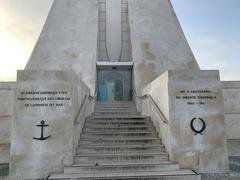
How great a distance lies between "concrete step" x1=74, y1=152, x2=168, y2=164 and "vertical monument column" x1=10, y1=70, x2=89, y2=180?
0.32 m

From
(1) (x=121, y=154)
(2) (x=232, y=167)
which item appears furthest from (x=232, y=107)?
(1) (x=121, y=154)

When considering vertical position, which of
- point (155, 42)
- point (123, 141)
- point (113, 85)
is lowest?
point (123, 141)

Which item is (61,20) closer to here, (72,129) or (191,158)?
(72,129)

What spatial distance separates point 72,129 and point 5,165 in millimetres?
2965

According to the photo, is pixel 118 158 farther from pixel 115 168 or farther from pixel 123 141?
pixel 123 141

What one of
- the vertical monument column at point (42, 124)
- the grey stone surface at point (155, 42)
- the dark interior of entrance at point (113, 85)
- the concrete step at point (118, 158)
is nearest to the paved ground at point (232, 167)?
the vertical monument column at point (42, 124)

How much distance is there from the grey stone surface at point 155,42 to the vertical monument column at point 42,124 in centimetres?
760

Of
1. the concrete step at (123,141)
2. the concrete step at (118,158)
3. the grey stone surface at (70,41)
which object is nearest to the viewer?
the concrete step at (118,158)

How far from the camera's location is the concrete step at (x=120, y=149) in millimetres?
5410

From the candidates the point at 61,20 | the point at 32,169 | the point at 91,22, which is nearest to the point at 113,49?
the point at 91,22

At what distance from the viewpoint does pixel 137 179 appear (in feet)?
13.5

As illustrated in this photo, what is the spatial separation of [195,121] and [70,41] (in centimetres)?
1156

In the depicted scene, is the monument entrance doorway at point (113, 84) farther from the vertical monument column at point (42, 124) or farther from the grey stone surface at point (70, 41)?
the vertical monument column at point (42, 124)

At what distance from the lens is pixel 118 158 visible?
5027 millimetres
